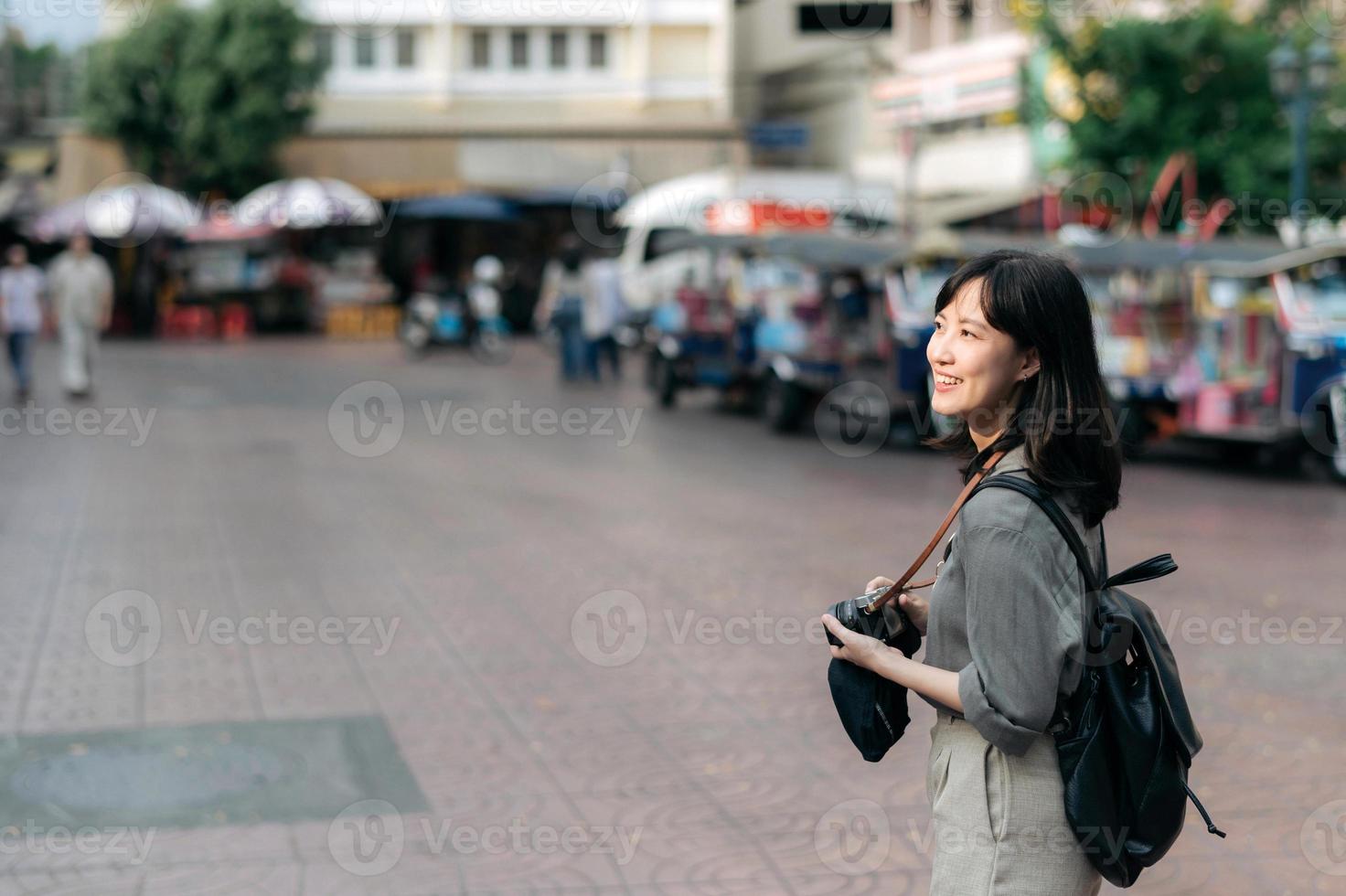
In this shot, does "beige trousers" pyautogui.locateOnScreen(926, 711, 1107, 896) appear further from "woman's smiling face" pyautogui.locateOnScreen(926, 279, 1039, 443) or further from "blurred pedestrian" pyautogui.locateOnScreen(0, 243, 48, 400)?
"blurred pedestrian" pyautogui.locateOnScreen(0, 243, 48, 400)

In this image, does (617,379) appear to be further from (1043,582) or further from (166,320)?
(1043,582)

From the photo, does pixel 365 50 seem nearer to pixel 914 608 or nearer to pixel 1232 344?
pixel 1232 344

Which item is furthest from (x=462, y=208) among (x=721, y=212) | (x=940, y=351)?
(x=940, y=351)

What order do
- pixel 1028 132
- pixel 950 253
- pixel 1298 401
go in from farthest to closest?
pixel 1028 132
pixel 950 253
pixel 1298 401

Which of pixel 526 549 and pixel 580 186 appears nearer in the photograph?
pixel 526 549

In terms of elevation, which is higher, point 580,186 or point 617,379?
point 580,186

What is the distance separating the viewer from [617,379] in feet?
77.6

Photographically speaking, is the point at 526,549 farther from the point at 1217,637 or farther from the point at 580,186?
the point at 580,186

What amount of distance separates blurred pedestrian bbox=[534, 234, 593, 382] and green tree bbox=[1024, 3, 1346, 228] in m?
6.56

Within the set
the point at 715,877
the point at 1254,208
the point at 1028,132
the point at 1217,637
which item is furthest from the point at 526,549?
the point at 1028,132

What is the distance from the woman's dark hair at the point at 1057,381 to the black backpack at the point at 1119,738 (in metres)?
0.07

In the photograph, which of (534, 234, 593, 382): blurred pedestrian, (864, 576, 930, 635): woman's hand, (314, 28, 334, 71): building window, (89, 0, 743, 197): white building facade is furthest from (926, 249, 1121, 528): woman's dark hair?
(314, 28, 334, 71): building window

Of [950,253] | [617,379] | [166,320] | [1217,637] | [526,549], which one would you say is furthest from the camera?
[166,320]

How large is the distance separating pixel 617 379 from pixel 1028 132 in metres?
10.1
